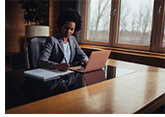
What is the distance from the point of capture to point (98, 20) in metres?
3.53

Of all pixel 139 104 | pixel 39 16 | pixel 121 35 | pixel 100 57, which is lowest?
pixel 139 104

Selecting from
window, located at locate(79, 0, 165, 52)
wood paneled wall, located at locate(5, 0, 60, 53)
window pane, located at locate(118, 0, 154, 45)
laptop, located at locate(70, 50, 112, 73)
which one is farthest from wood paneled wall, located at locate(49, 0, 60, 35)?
laptop, located at locate(70, 50, 112, 73)

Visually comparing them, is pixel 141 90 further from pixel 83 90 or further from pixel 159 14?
pixel 159 14

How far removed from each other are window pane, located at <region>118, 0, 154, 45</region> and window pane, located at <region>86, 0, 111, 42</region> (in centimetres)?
33

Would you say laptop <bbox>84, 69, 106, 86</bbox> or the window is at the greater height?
the window

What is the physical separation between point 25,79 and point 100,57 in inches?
25.4

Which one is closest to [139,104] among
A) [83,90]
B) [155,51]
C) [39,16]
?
[83,90]

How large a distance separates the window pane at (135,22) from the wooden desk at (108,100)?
1865mm

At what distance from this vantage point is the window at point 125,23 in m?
2.67

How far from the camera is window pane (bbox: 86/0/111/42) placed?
3.38m

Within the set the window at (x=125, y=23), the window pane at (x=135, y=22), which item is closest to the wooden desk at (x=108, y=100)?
the window at (x=125, y=23)

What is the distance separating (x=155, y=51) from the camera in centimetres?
272

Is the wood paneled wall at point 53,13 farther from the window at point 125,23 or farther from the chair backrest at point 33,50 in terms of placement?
the chair backrest at point 33,50

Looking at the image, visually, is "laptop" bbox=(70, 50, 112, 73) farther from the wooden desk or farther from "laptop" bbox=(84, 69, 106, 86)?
the wooden desk
